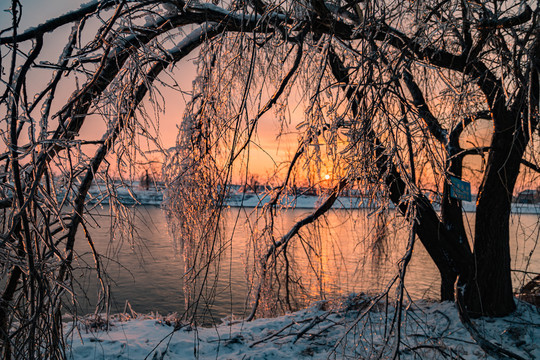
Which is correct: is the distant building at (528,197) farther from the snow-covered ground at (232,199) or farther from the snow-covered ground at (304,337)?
the snow-covered ground at (304,337)

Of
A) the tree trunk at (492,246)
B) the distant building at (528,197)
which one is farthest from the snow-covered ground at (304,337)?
the distant building at (528,197)

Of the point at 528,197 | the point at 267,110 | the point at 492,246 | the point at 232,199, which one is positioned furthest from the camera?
the point at 492,246

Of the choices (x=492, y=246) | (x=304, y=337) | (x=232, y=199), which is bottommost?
(x=304, y=337)

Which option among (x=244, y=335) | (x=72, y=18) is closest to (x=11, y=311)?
(x=72, y=18)

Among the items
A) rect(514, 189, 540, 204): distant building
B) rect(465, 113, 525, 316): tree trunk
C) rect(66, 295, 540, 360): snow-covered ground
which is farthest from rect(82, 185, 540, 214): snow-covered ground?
rect(66, 295, 540, 360): snow-covered ground

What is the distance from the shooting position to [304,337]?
457 cm

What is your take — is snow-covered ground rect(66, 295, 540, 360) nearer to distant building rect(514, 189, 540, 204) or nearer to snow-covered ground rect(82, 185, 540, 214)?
snow-covered ground rect(82, 185, 540, 214)

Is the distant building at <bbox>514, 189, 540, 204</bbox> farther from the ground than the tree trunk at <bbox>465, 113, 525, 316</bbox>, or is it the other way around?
the distant building at <bbox>514, 189, 540, 204</bbox>

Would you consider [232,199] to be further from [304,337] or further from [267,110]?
[304,337]

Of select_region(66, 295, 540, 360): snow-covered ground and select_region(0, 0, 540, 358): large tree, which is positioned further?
select_region(66, 295, 540, 360): snow-covered ground

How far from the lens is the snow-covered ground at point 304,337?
3.86 m

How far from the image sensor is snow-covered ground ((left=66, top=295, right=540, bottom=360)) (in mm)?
3855

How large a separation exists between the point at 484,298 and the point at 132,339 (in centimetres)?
390

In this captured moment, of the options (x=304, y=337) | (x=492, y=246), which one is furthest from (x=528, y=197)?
(x=304, y=337)
